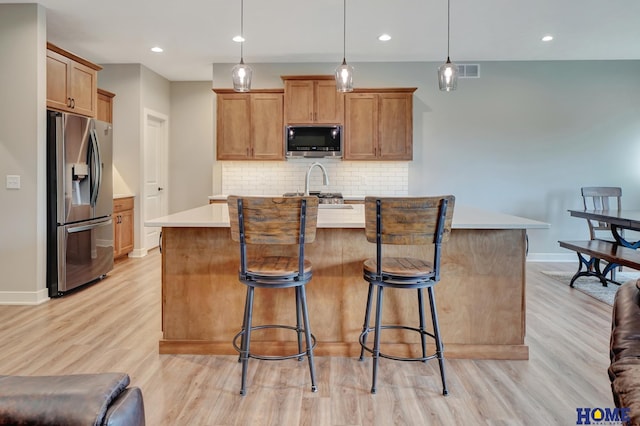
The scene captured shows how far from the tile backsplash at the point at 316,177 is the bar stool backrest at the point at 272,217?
11.8 ft

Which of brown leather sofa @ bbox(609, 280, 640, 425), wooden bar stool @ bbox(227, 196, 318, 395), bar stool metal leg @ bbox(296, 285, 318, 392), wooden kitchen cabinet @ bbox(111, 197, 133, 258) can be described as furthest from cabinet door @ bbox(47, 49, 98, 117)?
brown leather sofa @ bbox(609, 280, 640, 425)

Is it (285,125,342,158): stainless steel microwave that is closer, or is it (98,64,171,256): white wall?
(285,125,342,158): stainless steel microwave

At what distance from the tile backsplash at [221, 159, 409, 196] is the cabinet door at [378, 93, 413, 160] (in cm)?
30

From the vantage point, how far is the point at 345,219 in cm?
244

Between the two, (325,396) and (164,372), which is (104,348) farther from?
(325,396)

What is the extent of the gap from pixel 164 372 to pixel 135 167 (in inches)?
164

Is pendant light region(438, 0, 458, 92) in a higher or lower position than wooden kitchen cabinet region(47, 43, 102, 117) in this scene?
lower

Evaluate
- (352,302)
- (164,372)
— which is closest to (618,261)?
(352,302)

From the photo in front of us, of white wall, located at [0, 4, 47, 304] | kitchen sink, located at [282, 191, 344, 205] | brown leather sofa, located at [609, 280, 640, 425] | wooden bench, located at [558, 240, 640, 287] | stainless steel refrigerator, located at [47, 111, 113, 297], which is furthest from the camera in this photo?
→ kitchen sink, located at [282, 191, 344, 205]

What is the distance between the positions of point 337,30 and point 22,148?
10.7ft

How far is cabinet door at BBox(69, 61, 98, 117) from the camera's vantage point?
421 centimetres

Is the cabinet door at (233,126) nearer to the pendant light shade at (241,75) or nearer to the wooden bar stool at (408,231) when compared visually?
the pendant light shade at (241,75)

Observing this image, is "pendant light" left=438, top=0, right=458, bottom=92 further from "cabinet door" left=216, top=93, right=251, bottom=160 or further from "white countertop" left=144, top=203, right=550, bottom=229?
"cabinet door" left=216, top=93, right=251, bottom=160

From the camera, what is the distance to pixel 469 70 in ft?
18.3
